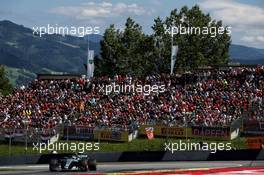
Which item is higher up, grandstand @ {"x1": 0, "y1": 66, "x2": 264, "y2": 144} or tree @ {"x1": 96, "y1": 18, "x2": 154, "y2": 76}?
tree @ {"x1": 96, "y1": 18, "x2": 154, "y2": 76}

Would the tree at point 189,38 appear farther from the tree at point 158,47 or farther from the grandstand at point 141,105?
the grandstand at point 141,105

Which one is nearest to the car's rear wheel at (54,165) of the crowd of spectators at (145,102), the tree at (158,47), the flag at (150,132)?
the flag at (150,132)

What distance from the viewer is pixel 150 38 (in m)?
75.9

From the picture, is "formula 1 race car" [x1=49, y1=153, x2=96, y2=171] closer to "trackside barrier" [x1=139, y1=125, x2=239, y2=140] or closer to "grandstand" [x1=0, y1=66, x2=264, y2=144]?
"trackside barrier" [x1=139, y1=125, x2=239, y2=140]

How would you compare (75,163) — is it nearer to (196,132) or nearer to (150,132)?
(150,132)

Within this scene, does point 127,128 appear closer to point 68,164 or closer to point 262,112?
point 262,112

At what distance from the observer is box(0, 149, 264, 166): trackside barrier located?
32.3 meters

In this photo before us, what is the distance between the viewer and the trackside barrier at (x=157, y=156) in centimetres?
3231

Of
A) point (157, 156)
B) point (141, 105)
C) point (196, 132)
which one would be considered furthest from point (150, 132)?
point (141, 105)

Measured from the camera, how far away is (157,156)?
3419 cm

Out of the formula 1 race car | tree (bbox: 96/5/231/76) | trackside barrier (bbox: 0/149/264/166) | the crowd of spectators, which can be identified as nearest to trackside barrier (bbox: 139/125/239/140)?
the crowd of spectators

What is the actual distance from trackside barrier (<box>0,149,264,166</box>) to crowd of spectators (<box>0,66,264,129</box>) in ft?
11.0

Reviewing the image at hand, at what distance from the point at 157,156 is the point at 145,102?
9.82 metres

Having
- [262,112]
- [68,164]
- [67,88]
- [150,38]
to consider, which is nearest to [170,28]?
[150,38]
